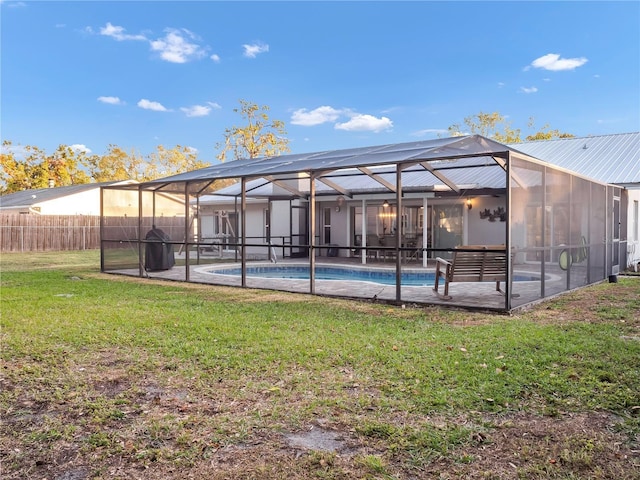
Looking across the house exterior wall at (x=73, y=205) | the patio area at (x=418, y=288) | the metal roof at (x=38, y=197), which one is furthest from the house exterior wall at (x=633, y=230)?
the house exterior wall at (x=73, y=205)

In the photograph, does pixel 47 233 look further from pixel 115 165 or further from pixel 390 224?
pixel 115 165

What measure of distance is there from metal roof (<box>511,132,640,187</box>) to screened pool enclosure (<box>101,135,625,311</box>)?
2.11 m

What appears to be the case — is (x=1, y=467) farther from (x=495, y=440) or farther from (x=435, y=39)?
(x=435, y=39)

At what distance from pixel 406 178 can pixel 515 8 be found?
804 centimetres

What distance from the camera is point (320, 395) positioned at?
379 centimetres

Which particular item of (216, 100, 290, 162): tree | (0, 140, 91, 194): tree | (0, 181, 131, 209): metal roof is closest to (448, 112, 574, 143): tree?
(216, 100, 290, 162): tree

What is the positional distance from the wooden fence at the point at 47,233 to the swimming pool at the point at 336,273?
1379 centimetres

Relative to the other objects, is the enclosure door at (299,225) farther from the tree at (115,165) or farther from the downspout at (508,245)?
the tree at (115,165)

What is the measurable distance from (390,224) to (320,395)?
44.5ft

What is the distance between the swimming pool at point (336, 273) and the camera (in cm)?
1246

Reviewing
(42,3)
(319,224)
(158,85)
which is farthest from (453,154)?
(158,85)

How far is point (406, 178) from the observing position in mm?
16656

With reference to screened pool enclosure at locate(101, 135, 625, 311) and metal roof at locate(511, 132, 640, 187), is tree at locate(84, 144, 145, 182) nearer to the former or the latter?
screened pool enclosure at locate(101, 135, 625, 311)

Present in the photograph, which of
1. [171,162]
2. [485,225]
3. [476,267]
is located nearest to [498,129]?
[485,225]
